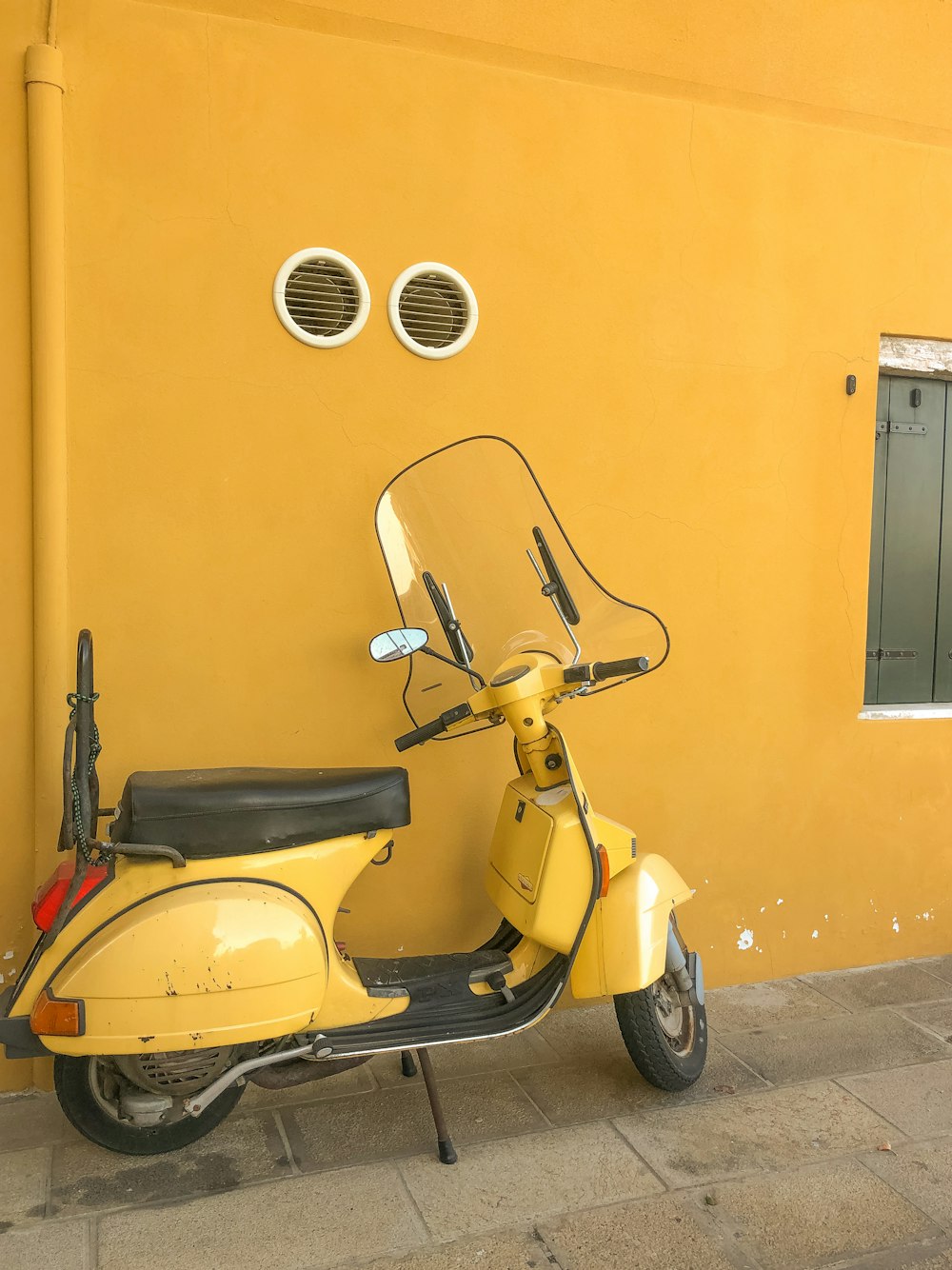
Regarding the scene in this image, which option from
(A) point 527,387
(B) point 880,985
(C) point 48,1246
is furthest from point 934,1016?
(C) point 48,1246

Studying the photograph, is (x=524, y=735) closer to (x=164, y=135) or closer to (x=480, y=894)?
(x=480, y=894)

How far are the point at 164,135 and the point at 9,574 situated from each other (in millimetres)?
1384

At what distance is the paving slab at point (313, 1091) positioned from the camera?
3.11m

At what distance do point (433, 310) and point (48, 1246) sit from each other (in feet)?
9.26

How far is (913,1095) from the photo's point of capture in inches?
127

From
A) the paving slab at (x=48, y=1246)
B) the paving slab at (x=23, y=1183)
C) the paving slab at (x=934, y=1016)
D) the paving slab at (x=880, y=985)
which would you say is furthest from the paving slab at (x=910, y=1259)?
the paving slab at (x=23, y=1183)

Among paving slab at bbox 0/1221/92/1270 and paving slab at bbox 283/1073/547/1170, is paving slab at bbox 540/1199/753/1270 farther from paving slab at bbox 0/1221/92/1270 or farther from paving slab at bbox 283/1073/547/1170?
paving slab at bbox 0/1221/92/1270

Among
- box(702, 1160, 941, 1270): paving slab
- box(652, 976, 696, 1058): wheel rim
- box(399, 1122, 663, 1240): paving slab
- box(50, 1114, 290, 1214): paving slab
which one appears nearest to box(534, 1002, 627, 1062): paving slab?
box(652, 976, 696, 1058): wheel rim

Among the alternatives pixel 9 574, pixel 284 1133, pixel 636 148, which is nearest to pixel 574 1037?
pixel 284 1133

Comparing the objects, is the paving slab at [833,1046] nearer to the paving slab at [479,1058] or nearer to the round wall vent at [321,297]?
the paving slab at [479,1058]

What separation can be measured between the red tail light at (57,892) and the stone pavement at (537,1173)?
71 centimetres

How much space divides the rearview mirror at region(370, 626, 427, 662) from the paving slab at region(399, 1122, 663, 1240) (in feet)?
4.40

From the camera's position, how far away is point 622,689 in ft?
12.5

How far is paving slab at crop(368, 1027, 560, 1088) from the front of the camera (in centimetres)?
331
